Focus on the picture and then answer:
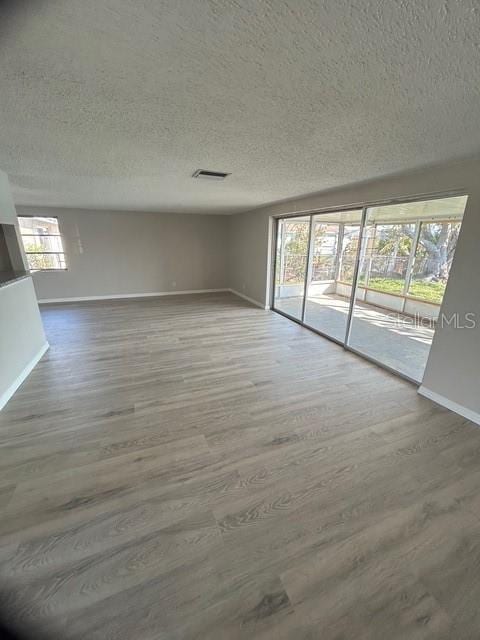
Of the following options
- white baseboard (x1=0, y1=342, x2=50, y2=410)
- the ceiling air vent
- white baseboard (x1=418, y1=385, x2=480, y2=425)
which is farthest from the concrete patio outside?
white baseboard (x1=0, y1=342, x2=50, y2=410)

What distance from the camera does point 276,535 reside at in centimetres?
142

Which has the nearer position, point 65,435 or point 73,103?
point 73,103

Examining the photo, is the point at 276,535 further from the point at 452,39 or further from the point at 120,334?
the point at 120,334

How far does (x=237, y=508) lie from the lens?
1.56m

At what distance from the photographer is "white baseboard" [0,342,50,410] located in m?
2.48

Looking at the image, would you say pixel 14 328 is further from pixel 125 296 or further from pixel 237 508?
pixel 125 296

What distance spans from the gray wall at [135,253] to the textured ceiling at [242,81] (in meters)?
4.15

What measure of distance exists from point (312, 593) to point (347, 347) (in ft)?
9.84

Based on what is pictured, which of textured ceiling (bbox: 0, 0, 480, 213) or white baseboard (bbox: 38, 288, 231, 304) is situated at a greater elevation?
textured ceiling (bbox: 0, 0, 480, 213)

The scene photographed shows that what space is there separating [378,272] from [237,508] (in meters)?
5.66

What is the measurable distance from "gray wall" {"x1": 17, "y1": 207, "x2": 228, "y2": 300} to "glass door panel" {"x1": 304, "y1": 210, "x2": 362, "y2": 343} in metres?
2.56

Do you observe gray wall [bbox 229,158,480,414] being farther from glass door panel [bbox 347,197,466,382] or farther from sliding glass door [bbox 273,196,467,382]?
glass door panel [bbox 347,197,466,382]

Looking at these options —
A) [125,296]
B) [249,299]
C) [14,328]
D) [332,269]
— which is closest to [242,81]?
[14,328]

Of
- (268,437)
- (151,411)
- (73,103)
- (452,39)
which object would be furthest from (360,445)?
(73,103)
